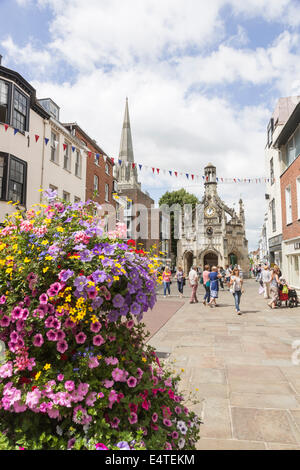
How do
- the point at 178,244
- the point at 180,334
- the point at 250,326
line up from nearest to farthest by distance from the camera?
1. the point at 180,334
2. the point at 250,326
3. the point at 178,244

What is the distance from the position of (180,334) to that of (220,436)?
5.00 meters

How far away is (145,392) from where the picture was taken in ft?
7.47

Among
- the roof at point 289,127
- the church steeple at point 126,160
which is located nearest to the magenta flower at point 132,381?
the roof at point 289,127

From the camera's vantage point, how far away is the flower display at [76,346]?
6.49ft

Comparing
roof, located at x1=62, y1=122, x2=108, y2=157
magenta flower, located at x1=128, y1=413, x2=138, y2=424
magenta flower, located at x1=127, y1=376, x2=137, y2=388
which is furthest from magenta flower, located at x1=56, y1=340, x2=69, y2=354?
roof, located at x1=62, y1=122, x2=108, y2=157

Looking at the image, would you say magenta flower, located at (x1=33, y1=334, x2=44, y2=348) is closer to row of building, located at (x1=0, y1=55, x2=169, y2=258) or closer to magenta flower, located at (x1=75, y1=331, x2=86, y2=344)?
magenta flower, located at (x1=75, y1=331, x2=86, y2=344)

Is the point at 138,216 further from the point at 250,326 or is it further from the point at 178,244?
the point at 250,326

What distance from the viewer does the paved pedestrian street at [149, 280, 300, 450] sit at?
10.8 ft

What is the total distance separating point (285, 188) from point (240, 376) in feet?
47.8

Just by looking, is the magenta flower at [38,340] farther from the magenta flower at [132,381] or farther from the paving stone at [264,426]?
the paving stone at [264,426]

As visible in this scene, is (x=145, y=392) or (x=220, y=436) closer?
(x=145, y=392)

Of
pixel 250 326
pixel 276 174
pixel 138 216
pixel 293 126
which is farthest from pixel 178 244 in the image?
pixel 250 326

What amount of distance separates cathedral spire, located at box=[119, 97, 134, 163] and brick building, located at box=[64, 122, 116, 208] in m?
49.1
